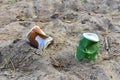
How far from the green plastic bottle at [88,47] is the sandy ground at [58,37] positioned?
6 centimetres

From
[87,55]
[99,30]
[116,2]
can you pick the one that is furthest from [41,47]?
[116,2]

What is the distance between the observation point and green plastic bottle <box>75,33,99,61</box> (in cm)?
225

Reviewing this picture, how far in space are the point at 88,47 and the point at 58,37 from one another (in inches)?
19.1

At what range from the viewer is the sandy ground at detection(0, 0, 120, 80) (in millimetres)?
2283

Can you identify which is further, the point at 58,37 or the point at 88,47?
the point at 58,37

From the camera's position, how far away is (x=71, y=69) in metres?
2.32

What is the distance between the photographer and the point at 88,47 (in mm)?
2281

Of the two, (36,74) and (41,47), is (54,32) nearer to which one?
(41,47)

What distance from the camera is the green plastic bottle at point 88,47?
225 cm

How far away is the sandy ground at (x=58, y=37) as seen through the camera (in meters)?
2.28

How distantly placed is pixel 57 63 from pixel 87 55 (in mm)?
247

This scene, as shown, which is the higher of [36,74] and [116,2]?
[116,2]

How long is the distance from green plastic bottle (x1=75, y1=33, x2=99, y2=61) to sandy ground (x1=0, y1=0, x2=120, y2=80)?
6cm

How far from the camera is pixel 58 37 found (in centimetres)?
270
